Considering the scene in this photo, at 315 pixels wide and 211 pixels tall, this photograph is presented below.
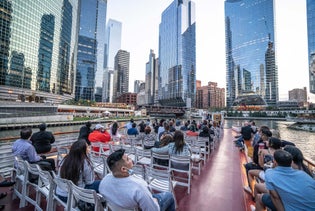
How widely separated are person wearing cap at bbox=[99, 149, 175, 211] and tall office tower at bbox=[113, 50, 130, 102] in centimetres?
16660

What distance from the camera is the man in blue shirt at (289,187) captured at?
5.75 ft

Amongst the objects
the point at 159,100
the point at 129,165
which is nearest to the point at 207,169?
the point at 129,165

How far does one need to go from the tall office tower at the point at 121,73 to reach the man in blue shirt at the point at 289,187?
16692cm

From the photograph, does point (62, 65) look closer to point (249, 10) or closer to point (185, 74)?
point (185, 74)

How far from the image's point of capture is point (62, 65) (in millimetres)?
73312

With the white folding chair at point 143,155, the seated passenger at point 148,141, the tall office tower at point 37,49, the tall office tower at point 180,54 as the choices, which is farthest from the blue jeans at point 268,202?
the tall office tower at point 180,54

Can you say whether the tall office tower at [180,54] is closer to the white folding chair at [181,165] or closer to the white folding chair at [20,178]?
the white folding chair at [181,165]

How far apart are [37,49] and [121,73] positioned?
108268 mm

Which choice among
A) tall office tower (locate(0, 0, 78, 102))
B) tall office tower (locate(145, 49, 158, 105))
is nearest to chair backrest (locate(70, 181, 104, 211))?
tall office tower (locate(0, 0, 78, 102))

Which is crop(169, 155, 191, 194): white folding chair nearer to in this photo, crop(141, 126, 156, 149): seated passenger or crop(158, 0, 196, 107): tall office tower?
crop(141, 126, 156, 149): seated passenger

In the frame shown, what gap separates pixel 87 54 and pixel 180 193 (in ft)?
351

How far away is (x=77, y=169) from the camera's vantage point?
217 cm

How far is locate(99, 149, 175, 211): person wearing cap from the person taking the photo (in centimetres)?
158

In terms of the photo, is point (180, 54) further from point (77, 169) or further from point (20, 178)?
point (77, 169)
